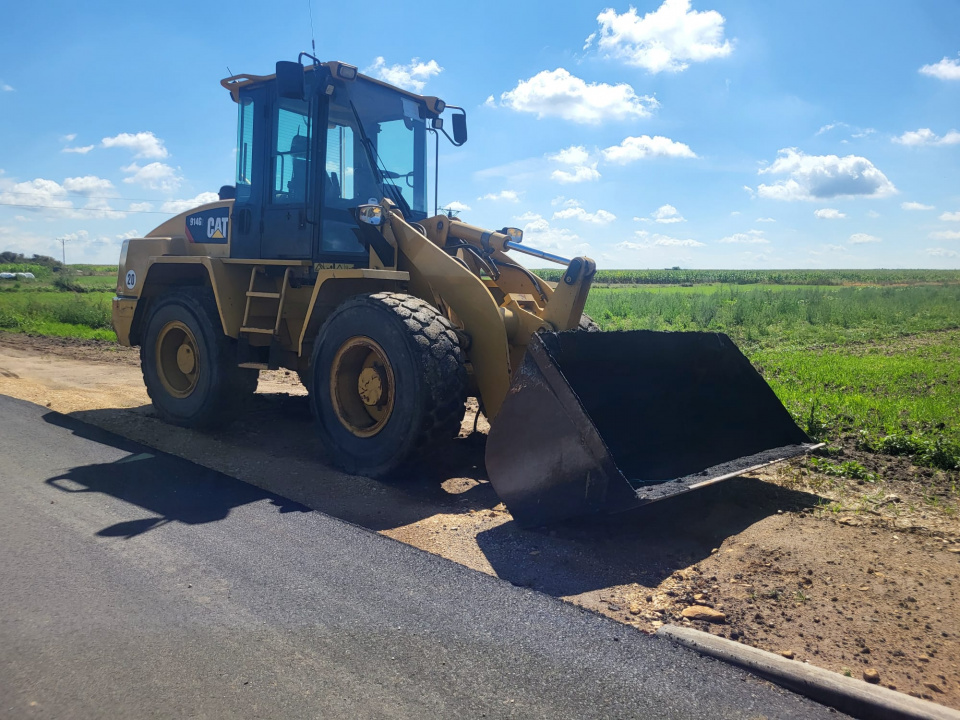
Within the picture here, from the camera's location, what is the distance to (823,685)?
9.29 ft

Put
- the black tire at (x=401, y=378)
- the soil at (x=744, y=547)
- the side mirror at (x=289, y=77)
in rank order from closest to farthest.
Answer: the soil at (x=744, y=547), the black tire at (x=401, y=378), the side mirror at (x=289, y=77)

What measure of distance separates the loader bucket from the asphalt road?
2.38 feet

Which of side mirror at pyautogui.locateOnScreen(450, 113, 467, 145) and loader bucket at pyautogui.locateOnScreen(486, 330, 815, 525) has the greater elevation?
side mirror at pyautogui.locateOnScreen(450, 113, 467, 145)

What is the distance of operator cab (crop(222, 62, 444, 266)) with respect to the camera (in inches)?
261

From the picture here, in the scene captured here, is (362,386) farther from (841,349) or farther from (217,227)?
(841,349)

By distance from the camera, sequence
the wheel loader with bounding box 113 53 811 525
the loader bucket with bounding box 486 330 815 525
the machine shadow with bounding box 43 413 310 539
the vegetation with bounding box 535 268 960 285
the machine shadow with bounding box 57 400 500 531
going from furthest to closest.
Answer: the vegetation with bounding box 535 268 960 285
the machine shadow with bounding box 57 400 500 531
the machine shadow with bounding box 43 413 310 539
the wheel loader with bounding box 113 53 811 525
the loader bucket with bounding box 486 330 815 525

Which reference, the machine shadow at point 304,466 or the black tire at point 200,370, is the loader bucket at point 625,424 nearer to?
the machine shadow at point 304,466

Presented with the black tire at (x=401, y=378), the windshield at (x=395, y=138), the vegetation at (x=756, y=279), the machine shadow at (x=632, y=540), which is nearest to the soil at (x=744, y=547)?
the machine shadow at (x=632, y=540)

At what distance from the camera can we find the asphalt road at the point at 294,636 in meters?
2.78

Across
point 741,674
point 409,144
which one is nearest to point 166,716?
point 741,674

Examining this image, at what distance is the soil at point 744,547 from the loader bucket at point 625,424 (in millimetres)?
286

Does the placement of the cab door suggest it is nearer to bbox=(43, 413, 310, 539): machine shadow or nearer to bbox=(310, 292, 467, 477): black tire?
bbox=(310, 292, 467, 477): black tire

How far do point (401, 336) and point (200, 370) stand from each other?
3.18 metres

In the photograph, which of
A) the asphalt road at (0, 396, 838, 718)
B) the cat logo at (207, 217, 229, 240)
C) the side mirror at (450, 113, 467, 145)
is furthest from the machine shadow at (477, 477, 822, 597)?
the cat logo at (207, 217, 229, 240)
